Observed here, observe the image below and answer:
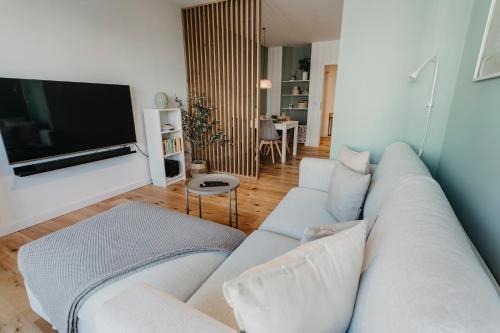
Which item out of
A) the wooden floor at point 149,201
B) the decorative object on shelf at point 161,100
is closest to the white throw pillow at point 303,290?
the wooden floor at point 149,201

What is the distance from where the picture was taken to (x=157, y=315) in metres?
0.67

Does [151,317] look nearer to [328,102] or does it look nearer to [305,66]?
[305,66]

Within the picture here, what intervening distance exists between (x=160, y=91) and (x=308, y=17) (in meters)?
2.77

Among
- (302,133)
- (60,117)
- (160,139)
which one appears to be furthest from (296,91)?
(60,117)

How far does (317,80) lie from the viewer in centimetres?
591

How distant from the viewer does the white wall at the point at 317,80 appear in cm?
563

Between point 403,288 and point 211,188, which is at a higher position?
point 403,288

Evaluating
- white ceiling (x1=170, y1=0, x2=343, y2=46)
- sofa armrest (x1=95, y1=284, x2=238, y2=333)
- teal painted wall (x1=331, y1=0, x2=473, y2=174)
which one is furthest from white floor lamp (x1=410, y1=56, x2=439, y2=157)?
white ceiling (x1=170, y1=0, x2=343, y2=46)

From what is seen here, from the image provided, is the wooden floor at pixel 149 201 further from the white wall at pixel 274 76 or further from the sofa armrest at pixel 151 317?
the white wall at pixel 274 76

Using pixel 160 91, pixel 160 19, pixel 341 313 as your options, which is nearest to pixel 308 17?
pixel 160 19

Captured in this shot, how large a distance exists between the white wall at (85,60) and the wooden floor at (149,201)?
0.18 metres

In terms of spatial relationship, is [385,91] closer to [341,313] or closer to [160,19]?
[341,313]

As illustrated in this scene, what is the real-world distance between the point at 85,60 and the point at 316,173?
275 centimetres

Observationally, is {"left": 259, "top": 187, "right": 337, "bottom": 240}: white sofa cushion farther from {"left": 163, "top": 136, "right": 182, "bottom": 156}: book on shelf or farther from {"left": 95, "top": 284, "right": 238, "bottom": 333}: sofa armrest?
{"left": 163, "top": 136, "right": 182, "bottom": 156}: book on shelf
